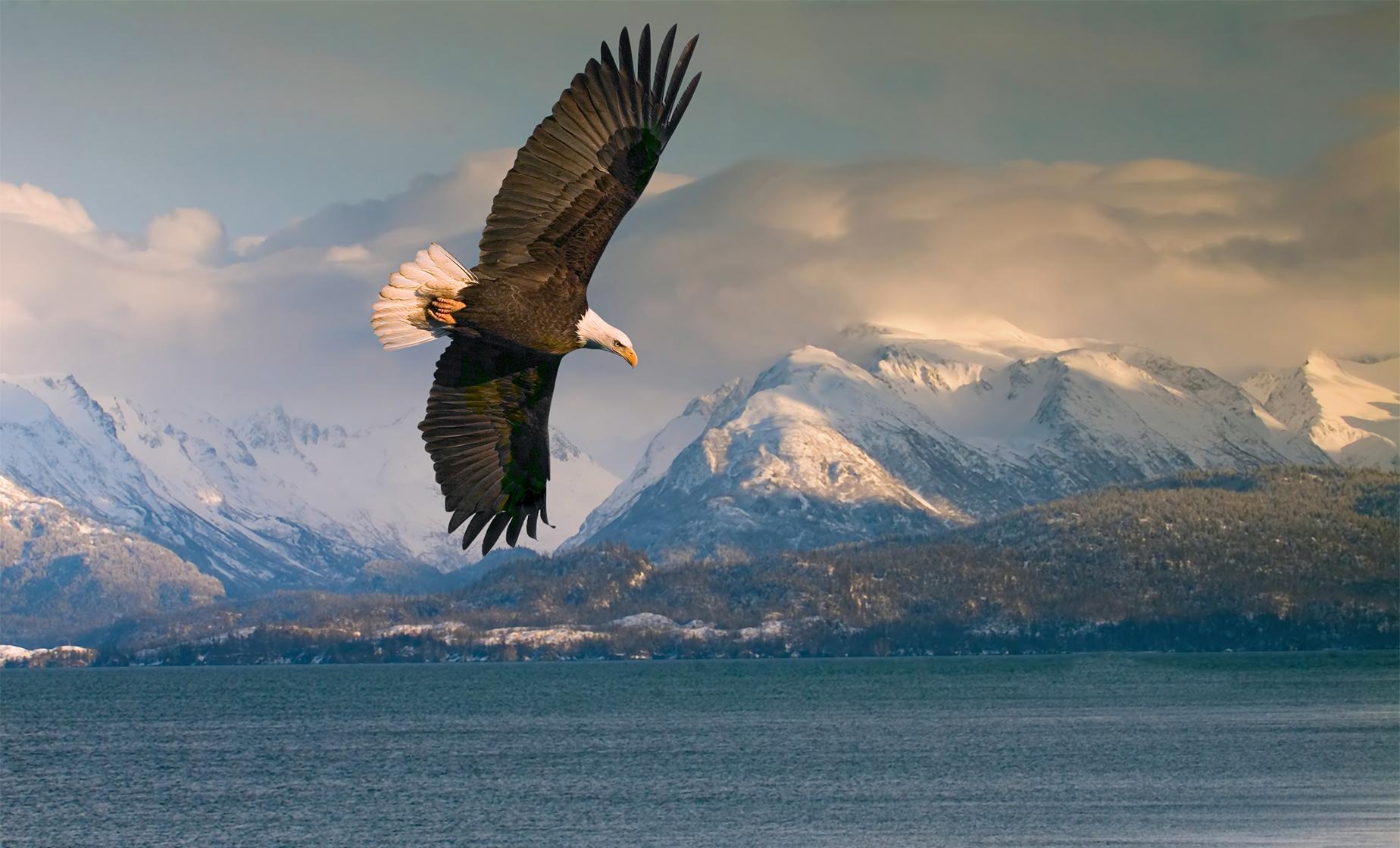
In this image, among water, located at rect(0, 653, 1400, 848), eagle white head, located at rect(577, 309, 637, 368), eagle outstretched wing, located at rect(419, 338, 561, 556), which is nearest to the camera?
eagle white head, located at rect(577, 309, 637, 368)

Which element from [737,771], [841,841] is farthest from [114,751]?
[841,841]

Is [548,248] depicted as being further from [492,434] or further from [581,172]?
[492,434]

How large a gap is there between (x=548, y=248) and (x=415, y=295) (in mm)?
1263

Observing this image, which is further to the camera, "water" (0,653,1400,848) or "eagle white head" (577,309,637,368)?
"water" (0,653,1400,848)

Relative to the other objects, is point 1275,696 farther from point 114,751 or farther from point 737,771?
point 114,751

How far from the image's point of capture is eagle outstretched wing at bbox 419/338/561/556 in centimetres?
1650

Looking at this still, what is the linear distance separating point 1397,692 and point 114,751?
131 meters

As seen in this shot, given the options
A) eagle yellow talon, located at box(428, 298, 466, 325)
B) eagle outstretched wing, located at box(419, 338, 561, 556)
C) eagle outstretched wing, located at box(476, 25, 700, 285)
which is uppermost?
eagle outstretched wing, located at box(476, 25, 700, 285)

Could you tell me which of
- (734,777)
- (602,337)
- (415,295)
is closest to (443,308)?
(415,295)

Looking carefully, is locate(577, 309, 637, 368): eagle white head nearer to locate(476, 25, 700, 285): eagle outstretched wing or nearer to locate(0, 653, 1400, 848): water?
locate(476, 25, 700, 285): eagle outstretched wing

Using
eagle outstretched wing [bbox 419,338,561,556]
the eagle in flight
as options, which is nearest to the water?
eagle outstretched wing [bbox 419,338,561,556]

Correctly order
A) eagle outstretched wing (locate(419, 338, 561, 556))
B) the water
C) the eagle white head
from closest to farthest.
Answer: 1. the eagle white head
2. eagle outstretched wing (locate(419, 338, 561, 556))
3. the water

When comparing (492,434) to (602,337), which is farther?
(492,434)

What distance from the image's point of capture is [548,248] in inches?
624
